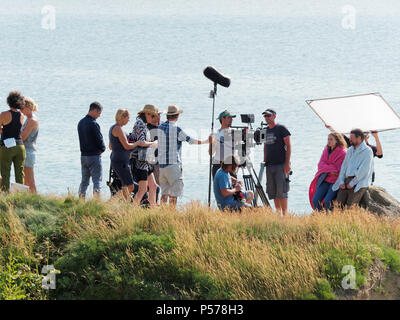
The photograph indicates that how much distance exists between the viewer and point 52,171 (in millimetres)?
26109

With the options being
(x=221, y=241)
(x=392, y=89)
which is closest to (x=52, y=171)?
(x=221, y=241)

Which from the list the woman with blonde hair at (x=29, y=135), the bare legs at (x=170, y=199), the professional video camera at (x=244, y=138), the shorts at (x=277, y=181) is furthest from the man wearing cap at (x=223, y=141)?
the woman with blonde hair at (x=29, y=135)

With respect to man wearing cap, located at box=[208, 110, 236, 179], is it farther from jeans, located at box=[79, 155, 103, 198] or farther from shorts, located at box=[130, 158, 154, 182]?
jeans, located at box=[79, 155, 103, 198]

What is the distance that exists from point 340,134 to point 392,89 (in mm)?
31802

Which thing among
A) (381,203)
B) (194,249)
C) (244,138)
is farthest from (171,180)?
(381,203)

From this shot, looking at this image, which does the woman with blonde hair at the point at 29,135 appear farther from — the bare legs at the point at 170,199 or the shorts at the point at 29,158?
the bare legs at the point at 170,199

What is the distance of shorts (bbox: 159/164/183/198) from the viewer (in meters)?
9.76

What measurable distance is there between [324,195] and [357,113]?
1.48 m

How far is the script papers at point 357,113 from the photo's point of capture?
33.9 ft

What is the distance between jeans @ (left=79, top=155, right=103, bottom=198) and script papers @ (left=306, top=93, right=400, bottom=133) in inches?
130

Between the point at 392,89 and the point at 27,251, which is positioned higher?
the point at 392,89
